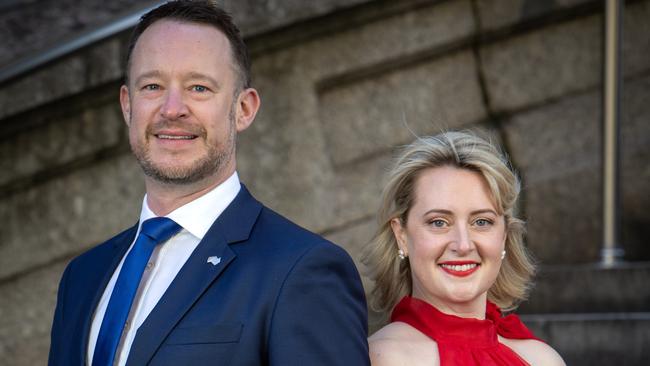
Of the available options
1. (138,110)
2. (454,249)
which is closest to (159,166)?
(138,110)

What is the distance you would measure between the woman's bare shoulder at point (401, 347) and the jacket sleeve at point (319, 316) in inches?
23.0

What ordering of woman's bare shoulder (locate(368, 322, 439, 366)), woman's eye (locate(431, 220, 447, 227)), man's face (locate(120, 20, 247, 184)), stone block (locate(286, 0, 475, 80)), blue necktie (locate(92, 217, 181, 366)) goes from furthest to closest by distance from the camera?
stone block (locate(286, 0, 475, 80)), woman's eye (locate(431, 220, 447, 227)), woman's bare shoulder (locate(368, 322, 439, 366)), man's face (locate(120, 20, 247, 184)), blue necktie (locate(92, 217, 181, 366))

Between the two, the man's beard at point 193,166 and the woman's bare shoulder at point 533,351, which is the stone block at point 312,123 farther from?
the man's beard at point 193,166

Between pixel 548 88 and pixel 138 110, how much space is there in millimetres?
3412

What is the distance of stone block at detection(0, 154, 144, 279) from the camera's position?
518cm

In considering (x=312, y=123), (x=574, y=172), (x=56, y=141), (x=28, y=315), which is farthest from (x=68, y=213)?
(x=574, y=172)

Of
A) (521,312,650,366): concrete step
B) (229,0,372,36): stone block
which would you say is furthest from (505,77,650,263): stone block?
(229,0,372,36): stone block

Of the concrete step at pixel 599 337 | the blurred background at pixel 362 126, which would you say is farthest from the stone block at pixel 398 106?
the concrete step at pixel 599 337

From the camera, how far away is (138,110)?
9.63 ft

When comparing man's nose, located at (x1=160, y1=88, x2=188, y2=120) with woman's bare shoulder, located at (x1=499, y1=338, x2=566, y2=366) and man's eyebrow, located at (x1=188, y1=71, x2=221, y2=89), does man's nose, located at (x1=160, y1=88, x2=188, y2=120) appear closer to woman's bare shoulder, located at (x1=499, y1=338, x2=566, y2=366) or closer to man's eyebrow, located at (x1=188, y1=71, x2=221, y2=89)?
man's eyebrow, located at (x1=188, y1=71, x2=221, y2=89)

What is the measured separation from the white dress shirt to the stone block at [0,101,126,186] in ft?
7.45

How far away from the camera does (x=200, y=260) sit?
109 inches

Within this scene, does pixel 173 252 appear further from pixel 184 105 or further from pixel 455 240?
pixel 455 240

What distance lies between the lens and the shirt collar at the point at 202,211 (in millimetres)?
2879
